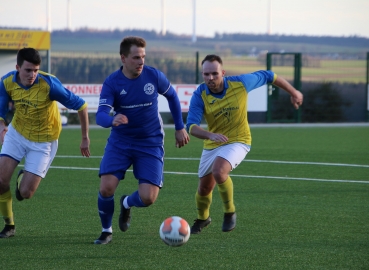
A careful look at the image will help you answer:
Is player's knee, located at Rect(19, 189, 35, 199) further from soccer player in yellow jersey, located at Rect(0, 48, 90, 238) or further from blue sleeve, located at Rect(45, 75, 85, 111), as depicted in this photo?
blue sleeve, located at Rect(45, 75, 85, 111)

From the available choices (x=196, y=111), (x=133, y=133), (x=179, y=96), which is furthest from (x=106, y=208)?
(x=179, y=96)

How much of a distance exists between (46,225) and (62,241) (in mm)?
938

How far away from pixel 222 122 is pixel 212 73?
62 cm

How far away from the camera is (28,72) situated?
759 centimetres

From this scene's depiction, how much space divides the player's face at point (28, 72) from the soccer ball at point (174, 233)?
2.15m

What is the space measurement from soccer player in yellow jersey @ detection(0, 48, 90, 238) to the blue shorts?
0.35m

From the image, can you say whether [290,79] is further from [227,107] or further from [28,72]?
[28,72]

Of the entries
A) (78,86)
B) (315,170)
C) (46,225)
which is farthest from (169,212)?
(78,86)

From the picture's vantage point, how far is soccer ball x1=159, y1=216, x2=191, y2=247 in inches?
269

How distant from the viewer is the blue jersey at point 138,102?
7.38m

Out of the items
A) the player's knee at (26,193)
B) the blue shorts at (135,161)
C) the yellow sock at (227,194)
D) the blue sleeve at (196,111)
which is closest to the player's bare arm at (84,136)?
the blue shorts at (135,161)

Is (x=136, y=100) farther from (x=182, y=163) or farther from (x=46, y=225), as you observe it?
(x=182, y=163)

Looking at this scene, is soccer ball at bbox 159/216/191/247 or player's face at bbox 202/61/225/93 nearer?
soccer ball at bbox 159/216/191/247

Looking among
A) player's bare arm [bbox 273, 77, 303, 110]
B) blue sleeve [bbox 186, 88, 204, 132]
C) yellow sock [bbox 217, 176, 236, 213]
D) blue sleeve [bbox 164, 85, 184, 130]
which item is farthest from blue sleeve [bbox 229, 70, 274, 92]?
yellow sock [bbox 217, 176, 236, 213]
